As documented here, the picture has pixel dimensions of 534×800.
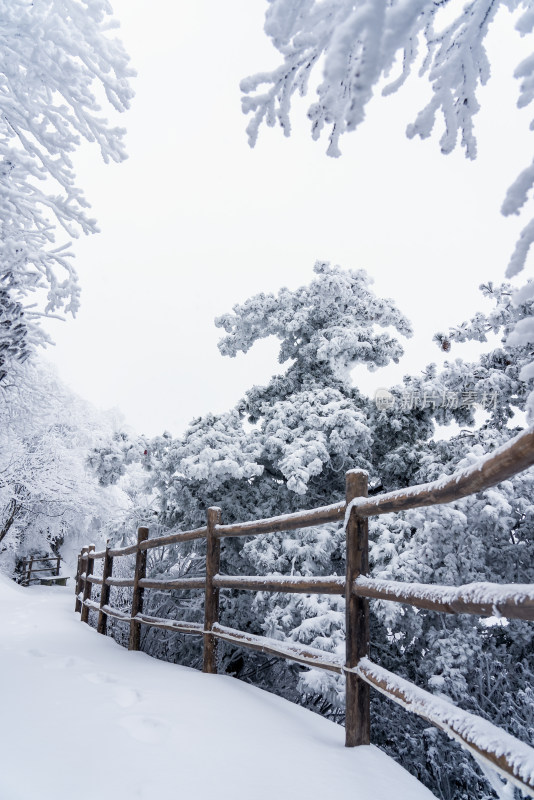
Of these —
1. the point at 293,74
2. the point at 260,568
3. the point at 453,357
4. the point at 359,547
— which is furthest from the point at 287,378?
the point at 293,74

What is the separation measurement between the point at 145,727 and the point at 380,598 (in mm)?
1173

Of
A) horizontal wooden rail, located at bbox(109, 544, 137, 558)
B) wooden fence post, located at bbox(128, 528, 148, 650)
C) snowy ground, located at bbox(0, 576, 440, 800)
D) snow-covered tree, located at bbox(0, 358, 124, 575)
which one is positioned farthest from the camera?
snow-covered tree, located at bbox(0, 358, 124, 575)

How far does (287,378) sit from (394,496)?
8040 millimetres

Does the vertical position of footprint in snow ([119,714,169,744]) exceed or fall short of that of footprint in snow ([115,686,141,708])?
it exceeds it

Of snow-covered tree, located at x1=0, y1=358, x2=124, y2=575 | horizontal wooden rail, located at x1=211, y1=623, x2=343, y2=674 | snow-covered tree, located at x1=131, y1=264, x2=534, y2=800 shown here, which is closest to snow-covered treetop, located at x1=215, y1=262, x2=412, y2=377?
snow-covered tree, located at x1=131, y1=264, x2=534, y2=800

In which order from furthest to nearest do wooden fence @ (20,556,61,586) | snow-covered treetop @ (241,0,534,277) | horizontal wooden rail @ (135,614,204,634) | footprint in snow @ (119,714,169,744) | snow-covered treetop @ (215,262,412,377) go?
1. wooden fence @ (20,556,61,586)
2. snow-covered treetop @ (215,262,412,377)
3. horizontal wooden rail @ (135,614,204,634)
4. footprint in snow @ (119,714,169,744)
5. snow-covered treetop @ (241,0,534,277)

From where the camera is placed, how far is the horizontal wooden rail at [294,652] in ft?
8.88

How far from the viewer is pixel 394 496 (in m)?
2.26

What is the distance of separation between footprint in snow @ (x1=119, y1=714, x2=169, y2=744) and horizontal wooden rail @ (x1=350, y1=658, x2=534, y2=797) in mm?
957

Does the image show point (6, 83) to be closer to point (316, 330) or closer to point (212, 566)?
point (212, 566)

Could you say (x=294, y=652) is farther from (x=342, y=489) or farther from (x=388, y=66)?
(x=342, y=489)

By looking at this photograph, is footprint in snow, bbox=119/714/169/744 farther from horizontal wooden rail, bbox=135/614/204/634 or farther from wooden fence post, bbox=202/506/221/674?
horizontal wooden rail, bbox=135/614/204/634

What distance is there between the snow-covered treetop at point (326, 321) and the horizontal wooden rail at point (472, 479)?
282 inches

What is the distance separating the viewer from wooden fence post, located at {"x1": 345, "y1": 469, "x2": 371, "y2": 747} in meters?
2.42
